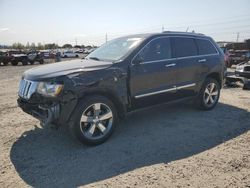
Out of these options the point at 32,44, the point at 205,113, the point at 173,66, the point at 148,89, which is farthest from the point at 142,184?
the point at 32,44

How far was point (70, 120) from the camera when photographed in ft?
14.1

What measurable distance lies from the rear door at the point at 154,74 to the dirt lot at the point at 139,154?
2.19 feet

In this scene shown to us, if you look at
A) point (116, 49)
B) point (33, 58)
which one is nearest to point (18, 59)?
point (33, 58)

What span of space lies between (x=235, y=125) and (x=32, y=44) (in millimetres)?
113261

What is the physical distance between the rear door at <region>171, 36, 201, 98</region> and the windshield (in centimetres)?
99

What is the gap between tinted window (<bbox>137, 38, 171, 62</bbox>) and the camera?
522 cm

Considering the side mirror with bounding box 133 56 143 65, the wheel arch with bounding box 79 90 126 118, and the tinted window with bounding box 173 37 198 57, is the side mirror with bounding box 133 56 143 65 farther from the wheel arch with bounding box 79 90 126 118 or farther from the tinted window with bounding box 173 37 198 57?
the tinted window with bounding box 173 37 198 57

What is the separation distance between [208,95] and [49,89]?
4.12 m

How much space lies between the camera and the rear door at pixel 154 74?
199 inches

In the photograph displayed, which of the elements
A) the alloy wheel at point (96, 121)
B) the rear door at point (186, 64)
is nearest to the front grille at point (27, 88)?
the alloy wheel at point (96, 121)

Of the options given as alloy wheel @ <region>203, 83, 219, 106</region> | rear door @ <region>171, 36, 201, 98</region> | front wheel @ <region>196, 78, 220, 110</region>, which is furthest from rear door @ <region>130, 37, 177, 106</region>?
alloy wheel @ <region>203, 83, 219, 106</region>

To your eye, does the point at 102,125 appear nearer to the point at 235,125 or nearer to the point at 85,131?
the point at 85,131

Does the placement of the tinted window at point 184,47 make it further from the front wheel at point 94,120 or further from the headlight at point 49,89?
the headlight at point 49,89

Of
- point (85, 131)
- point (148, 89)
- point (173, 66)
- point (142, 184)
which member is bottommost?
point (142, 184)
